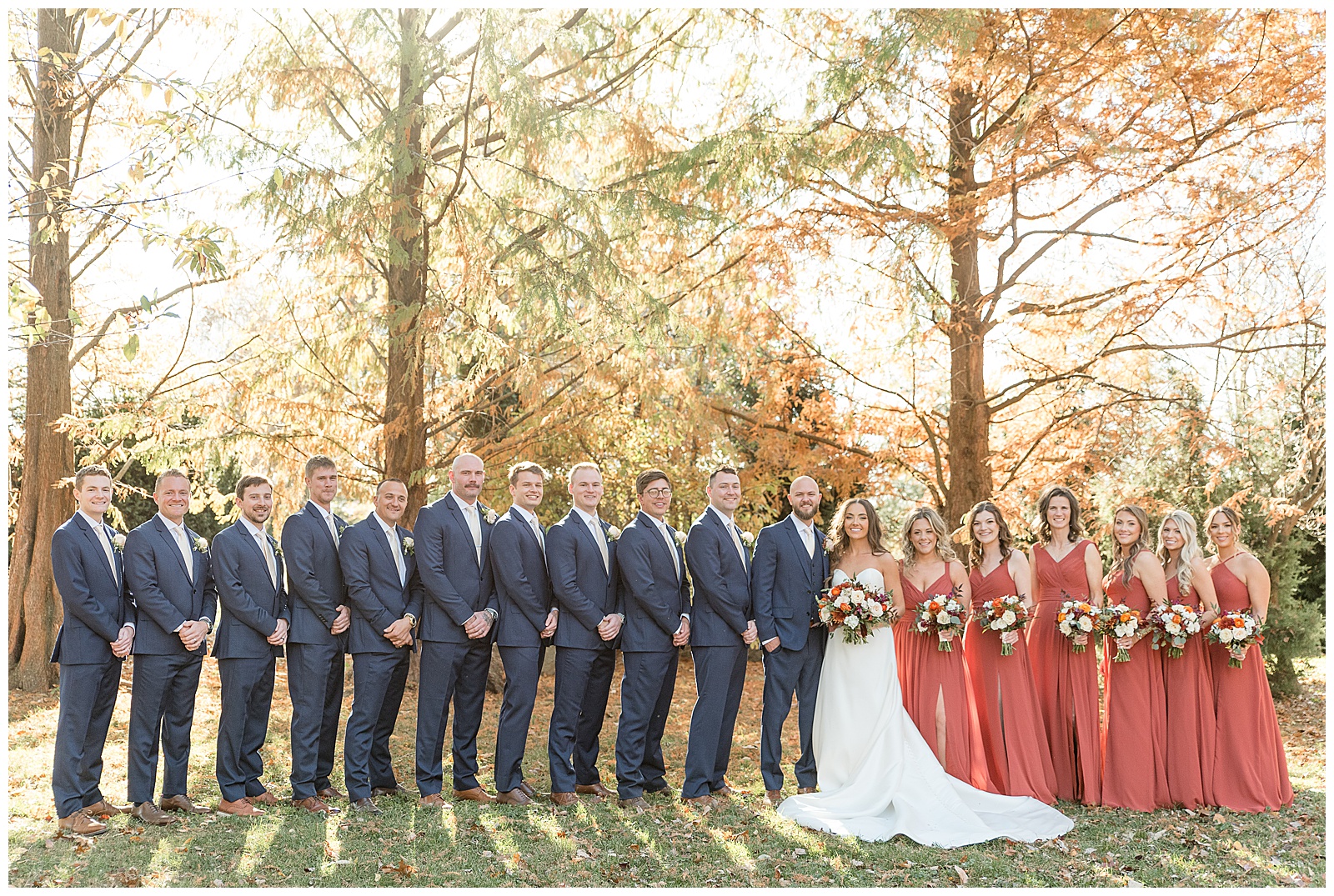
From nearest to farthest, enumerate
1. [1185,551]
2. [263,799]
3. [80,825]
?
[80,825] < [263,799] < [1185,551]

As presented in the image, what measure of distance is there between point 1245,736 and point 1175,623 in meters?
0.96

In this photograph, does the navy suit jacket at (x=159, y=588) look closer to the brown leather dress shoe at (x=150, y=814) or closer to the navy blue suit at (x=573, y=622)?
the brown leather dress shoe at (x=150, y=814)

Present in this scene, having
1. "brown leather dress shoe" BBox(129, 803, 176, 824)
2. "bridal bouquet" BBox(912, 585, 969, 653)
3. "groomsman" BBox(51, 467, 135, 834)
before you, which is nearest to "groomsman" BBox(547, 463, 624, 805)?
"bridal bouquet" BBox(912, 585, 969, 653)

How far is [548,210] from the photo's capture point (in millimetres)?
10125

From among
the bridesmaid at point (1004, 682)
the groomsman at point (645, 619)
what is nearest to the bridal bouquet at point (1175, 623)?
the bridesmaid at point (1004, 682)

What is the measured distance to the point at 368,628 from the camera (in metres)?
6.67

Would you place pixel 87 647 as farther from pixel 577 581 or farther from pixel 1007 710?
pixel 1007 710

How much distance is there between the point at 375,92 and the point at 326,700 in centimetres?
586

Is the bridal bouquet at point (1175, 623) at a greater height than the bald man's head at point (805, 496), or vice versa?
the bald man's head at point (805, 496)

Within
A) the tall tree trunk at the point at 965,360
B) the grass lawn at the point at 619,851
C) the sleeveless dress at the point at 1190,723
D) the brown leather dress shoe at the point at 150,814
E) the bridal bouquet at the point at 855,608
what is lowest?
the grass lawn at the point at 619,851

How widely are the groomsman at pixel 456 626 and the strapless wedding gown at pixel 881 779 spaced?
2.09m

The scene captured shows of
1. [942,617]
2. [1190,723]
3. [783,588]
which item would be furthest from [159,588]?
[1190,723]

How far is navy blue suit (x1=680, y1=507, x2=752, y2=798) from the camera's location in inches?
271

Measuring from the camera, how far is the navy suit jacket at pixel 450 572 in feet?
21.8
